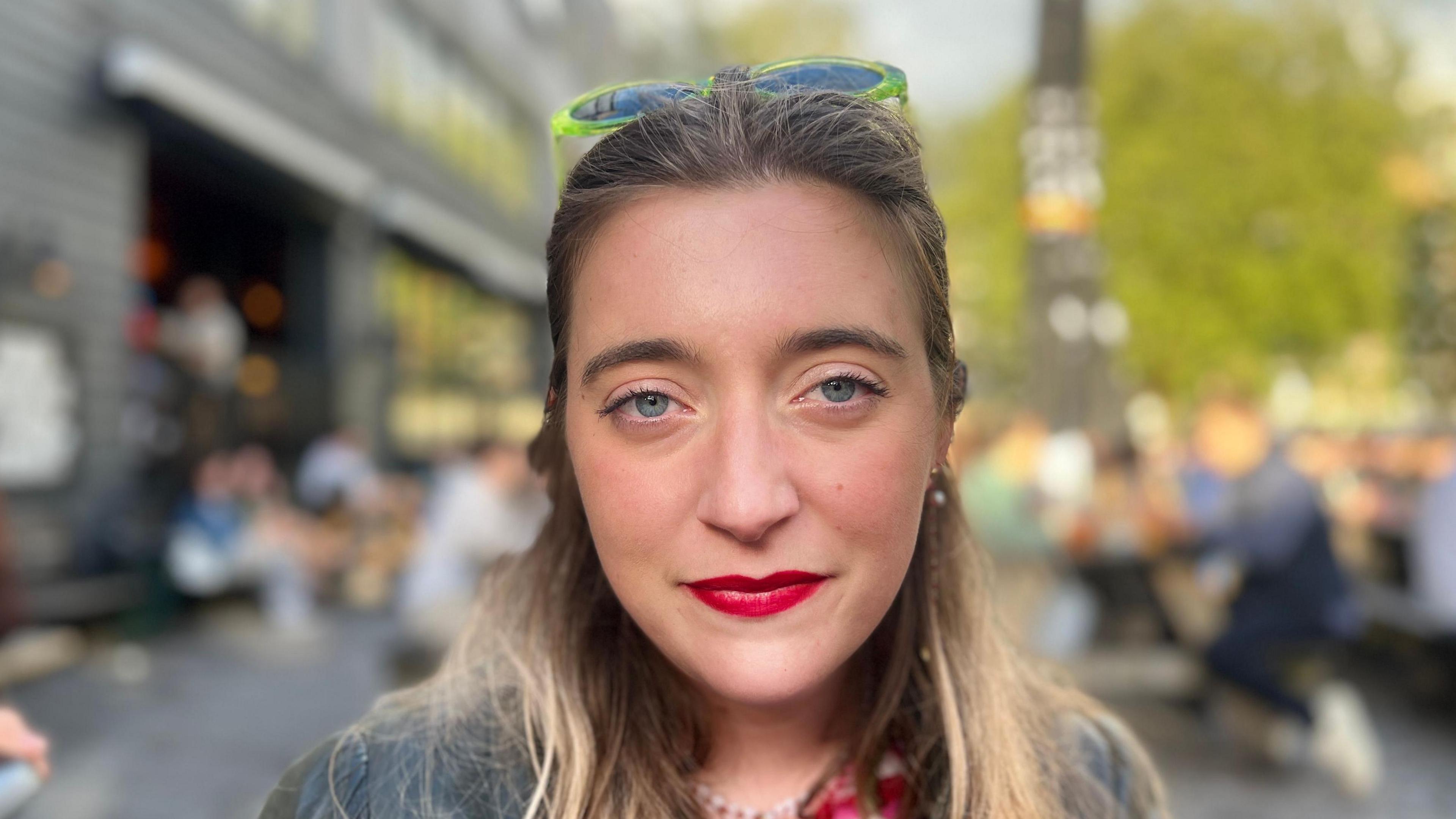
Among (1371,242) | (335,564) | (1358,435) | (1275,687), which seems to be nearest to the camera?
(1275,687)

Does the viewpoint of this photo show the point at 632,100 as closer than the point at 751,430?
No

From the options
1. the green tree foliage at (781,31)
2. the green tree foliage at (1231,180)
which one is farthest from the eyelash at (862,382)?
the green tree foliage at (1231,180)

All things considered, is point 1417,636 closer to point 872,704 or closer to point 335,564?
point 872,704

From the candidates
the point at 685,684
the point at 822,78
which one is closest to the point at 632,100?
the point at 822,78

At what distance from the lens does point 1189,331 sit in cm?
1752

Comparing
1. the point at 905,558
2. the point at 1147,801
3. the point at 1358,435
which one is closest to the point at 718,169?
the point at 905,558

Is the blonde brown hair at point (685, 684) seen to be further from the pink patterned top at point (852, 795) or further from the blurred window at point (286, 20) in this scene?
the blurred window at point (286, 20)

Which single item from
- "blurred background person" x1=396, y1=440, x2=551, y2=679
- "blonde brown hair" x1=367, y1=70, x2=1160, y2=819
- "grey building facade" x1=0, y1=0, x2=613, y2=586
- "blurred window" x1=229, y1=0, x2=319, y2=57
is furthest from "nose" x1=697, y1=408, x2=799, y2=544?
"blurred window" x1=229, y1=0, x2=319, y2=57

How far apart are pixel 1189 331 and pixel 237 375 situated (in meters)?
13.2

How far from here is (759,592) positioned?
124cm

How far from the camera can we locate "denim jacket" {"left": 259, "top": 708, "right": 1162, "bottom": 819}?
4.38ft

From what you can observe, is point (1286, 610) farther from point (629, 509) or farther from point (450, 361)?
point (450, 361)

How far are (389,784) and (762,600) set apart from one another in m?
0.50

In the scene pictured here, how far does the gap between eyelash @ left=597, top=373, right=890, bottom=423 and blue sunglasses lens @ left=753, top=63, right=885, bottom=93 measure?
13.9 inches
